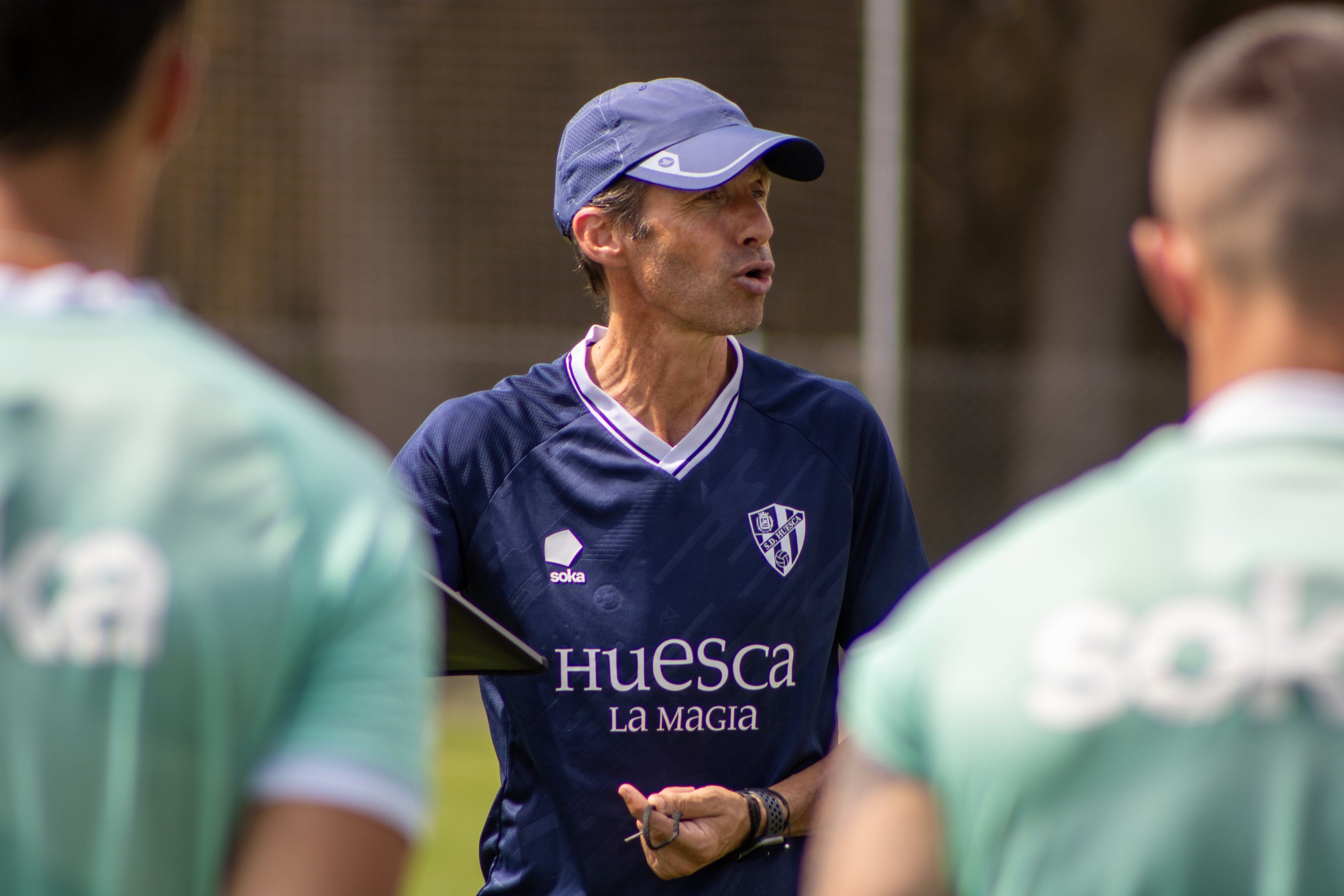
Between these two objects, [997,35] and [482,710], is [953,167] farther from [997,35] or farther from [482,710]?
[482,710]

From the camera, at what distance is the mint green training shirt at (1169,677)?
141 cm

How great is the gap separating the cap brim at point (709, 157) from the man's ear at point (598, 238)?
0.49ft

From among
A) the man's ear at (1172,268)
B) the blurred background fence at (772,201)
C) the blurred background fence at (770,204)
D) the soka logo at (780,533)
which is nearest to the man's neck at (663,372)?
the soka logo at (780,533)

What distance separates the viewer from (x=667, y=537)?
319cm

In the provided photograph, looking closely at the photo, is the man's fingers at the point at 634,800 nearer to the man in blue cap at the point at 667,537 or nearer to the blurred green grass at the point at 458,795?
the man in blue cap at the point at 667,537

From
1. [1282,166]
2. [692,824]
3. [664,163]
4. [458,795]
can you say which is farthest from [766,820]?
[458,795]

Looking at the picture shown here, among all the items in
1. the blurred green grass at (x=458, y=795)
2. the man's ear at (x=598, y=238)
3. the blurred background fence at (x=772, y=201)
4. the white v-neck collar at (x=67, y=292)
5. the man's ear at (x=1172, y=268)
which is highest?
the white v-neck collar at (x=67, y=292)

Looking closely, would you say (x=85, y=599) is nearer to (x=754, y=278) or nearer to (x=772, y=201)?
(x=754, y=278)

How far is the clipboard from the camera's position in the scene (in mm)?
2730

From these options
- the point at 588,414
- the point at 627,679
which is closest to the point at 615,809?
the point at 627,679

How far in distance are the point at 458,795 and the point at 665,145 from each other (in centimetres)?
713

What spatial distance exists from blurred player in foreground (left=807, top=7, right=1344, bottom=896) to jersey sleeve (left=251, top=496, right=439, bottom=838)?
45cm

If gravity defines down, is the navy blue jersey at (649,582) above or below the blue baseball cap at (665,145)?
below

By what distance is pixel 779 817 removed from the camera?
3039 millimetres
